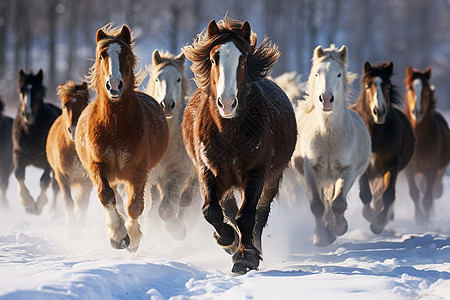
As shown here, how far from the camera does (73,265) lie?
506 cm

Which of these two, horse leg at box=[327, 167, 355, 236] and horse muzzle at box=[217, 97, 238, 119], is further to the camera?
horse leg at box=[327, 167, 355, 236]

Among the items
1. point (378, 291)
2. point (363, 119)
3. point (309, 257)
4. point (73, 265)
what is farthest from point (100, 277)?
point (363, 119)

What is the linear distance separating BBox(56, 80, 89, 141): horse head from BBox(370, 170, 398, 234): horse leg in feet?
13.9

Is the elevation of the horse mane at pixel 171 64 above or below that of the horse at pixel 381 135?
above

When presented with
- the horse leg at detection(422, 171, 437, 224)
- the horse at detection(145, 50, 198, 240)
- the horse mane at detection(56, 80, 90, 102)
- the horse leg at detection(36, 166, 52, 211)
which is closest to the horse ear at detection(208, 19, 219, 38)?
the horse at detection(145, 50, 198, 240)

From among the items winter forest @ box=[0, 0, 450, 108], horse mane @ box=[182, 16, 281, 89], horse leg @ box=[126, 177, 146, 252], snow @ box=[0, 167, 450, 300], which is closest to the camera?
snow @ box=[0, 167, 450, 300]

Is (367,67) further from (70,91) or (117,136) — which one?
(117,136)

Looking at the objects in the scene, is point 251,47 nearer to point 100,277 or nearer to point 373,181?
point 100,277

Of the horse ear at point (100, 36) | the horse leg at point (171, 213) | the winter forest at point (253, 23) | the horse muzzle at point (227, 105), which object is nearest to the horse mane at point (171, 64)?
the horse leg at point (171, 213)

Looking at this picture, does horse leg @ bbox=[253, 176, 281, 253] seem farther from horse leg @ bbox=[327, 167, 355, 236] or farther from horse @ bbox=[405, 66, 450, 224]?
horse @ bbox=[405, 66, 450, 224]

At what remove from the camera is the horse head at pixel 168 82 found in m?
8.24

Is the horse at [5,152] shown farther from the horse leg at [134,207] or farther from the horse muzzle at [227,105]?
the horse muzzle at [227,105]

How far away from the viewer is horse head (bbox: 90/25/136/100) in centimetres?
609

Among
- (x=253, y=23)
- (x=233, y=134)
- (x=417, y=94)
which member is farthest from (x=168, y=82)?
(x=253, y=23)
